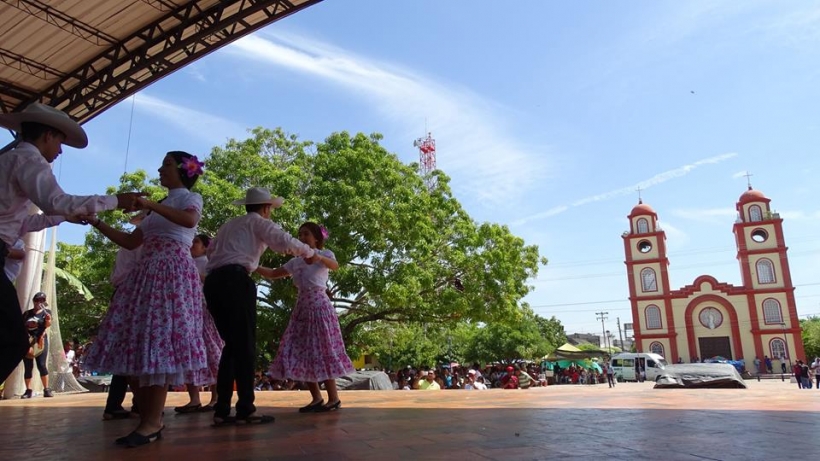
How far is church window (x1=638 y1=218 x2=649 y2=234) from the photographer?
1801 inches

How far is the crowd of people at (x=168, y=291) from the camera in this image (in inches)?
87.3

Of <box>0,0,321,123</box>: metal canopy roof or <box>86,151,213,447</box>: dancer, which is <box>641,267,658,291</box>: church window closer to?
<box>0,0,321,123</box>: metal canopy roof

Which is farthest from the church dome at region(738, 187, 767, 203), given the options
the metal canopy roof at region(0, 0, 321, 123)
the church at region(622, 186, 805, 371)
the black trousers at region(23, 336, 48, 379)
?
the black trousers at region(23, 336, 48, 379)

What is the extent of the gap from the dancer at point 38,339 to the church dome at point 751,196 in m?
47.0

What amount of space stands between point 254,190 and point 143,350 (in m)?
1.34

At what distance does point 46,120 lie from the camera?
238 cm

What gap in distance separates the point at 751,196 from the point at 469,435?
48386mm

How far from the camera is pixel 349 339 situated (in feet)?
54.0

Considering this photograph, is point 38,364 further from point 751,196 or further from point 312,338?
point 751,196

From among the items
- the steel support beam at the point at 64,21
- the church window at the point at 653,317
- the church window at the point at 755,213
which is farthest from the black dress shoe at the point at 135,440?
the church window at the point at 755,213

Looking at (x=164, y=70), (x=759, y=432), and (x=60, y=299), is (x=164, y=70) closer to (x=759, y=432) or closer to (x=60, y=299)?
(x=60, y=299)

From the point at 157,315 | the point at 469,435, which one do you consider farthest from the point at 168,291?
the point at 469,435

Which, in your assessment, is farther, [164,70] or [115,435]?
[164,70]

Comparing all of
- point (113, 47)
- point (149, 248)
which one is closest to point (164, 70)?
point (113, 47)
